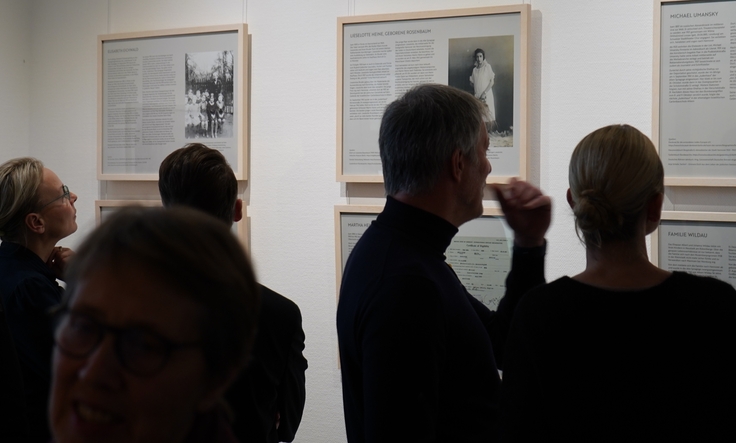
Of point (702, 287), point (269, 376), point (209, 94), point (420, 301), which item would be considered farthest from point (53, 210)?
point (702, 287)

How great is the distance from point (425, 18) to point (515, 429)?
2.17 m

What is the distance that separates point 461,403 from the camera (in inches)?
66.1

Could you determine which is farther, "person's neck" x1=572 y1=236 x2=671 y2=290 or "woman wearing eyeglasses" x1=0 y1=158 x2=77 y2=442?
"woman wearing eyeglasses" x1=0 y1=158 x2=77 y2=442

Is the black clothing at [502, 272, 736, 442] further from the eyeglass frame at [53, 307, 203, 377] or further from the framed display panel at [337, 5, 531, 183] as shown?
the framed display panel at [337, 5, 531, 183]

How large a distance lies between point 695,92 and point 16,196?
2.69 m

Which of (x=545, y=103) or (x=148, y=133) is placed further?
(x=148, y=133)

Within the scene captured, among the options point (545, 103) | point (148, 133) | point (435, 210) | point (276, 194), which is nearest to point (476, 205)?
point (435, 210)

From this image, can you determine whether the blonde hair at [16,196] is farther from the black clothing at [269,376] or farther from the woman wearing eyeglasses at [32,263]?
the black clothing at [269,376]

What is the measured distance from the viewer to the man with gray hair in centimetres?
156

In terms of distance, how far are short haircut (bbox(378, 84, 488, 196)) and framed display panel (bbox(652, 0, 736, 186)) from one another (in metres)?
1.36

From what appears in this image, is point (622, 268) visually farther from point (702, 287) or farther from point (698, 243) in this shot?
point (698, 243)

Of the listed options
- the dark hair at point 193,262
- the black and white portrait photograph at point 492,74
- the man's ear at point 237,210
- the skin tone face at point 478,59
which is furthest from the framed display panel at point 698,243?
the dark hair at point 193,262

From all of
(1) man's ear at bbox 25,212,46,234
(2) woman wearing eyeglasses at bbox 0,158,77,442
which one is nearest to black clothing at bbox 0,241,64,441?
(2) woman wearing eyeglasses at bbox 0,158,77,442

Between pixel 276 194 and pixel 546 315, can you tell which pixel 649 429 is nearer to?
pixel 546 315
